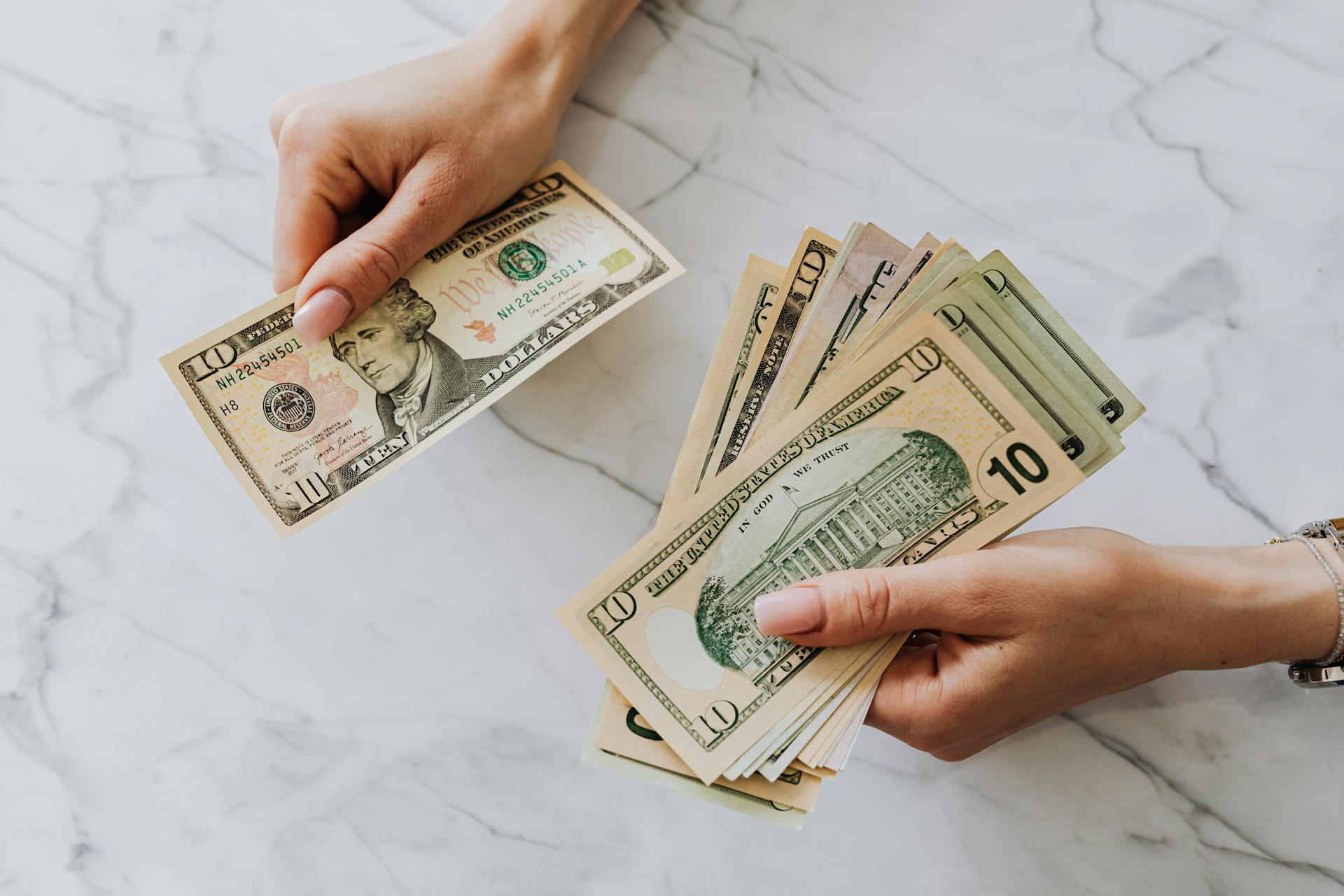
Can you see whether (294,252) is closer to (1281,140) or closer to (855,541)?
(855,541)

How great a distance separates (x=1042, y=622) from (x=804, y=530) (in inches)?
9.5

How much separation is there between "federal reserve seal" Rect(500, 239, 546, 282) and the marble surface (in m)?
0.13

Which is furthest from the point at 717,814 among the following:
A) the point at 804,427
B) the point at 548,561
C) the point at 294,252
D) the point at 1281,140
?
the point at 1281,140

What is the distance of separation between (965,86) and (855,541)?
673mm

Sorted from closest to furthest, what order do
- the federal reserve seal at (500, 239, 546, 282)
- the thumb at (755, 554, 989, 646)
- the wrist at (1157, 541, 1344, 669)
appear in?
the thumb at (755, 554, 989, 646)
the wrist at (1157, 541, 1344, 669)
the federal reserve seal at (500, 239, 546, 282)

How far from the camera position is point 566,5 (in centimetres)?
106

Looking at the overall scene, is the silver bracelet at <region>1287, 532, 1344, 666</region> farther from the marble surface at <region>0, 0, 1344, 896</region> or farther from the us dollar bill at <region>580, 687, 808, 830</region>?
the us dollar bill at <region>580, 687, 808, 830</region>

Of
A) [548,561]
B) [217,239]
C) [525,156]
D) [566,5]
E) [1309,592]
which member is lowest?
[1309,592]

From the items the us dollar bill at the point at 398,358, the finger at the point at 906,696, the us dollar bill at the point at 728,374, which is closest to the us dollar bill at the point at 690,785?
the finger at the point at 906,696

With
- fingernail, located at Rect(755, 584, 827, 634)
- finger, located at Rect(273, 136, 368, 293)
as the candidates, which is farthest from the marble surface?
fingernail, located at Rect(755, 584, 827, 634)

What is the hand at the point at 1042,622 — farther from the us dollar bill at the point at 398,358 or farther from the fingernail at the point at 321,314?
the fingernail at the point at 321,314

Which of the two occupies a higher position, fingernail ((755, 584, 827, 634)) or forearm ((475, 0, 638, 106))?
forearm ((475, 0, 638, 106))

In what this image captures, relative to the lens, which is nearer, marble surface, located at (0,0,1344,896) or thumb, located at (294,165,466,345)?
thumb, located at (294,165,466,345)

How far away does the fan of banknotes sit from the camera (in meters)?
0.85
